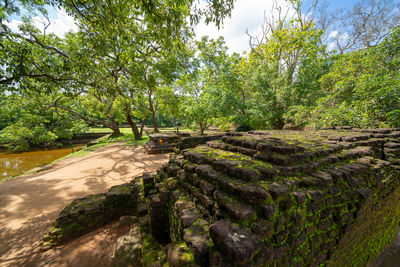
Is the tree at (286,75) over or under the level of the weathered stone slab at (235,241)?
over

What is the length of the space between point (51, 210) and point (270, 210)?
557cm

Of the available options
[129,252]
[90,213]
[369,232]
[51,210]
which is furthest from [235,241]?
[51,210]

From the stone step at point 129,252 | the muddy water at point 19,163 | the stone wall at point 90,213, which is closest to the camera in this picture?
the stone step at point 129,252

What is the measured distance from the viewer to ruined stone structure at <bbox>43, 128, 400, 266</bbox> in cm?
115

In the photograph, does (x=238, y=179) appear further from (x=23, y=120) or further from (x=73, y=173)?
(x=23, y=120)

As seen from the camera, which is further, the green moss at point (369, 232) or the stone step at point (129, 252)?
the stone step at point (129, 252)

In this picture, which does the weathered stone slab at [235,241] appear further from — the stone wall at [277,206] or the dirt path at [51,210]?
the dirt path at [51,210]

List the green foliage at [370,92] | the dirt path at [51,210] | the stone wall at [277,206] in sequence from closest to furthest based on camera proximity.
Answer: the stone wall at [277,206], the dirt path at [51,210], the green foliage at [370,92]

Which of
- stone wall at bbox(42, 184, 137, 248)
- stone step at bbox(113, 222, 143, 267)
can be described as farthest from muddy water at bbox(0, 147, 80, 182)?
stone step at bbox(113, 222, 143, 267)

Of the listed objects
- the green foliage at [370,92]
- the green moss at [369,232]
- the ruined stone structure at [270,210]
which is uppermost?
the green foliage at [370,92]

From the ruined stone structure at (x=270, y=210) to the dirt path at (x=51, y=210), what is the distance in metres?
1.07

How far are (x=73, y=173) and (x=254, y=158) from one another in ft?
25.4

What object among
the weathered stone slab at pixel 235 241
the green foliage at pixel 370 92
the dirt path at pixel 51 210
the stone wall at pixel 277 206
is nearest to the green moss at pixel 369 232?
the stone wall at pixel 277 206

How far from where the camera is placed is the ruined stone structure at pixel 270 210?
115 centimetres
